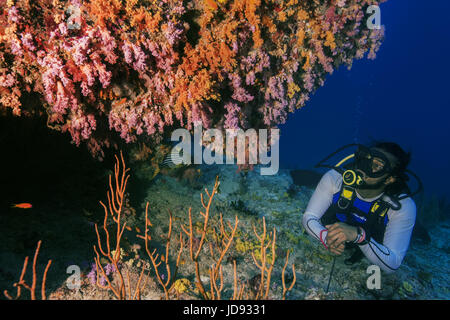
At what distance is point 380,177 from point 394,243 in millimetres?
1202

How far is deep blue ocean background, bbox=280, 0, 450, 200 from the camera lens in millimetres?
80688

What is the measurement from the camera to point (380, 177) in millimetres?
3738

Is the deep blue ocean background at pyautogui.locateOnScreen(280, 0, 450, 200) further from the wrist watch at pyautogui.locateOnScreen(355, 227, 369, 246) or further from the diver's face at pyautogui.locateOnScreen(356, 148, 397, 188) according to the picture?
the wrist watch at pyautogui.locateOnScreen(355, 227, 369, 246)

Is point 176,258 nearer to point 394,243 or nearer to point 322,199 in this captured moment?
point 322,199

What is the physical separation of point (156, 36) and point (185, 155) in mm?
4067

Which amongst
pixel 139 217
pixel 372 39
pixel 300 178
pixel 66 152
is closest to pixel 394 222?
pixel 372 39

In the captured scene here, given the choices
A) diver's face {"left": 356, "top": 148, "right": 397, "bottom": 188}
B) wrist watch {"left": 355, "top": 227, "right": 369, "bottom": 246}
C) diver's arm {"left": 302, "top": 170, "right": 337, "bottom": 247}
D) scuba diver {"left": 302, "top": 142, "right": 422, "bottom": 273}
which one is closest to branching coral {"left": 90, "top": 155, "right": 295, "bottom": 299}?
diver's arm {"left": 302, "top": 170, "right": 337, "bottom": 247}

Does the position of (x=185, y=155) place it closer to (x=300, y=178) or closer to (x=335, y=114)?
(x=300, y=178)

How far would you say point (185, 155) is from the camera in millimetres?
6527

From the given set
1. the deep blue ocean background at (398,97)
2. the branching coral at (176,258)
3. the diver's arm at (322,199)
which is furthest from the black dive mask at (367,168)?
the deep blue ocean background at (398,97)

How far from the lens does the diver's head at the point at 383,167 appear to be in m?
3.72

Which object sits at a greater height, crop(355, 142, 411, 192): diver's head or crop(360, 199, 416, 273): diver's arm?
crop(355, 142, 411, 192): diver's head

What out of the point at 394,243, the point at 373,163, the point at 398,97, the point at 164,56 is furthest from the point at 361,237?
the point at 398,97

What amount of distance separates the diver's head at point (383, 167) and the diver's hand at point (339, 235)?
0.89 meters
